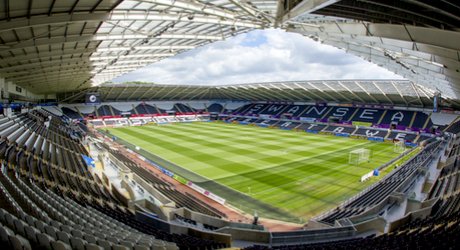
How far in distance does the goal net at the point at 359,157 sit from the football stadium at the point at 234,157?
0.29 metres

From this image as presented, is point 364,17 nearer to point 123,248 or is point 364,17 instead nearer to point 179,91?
point 123,248

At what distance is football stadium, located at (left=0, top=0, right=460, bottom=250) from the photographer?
884 cm

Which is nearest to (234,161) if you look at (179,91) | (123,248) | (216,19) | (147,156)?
(147,156)

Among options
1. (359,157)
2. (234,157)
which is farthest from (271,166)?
(359,157)

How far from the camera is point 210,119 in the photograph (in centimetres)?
8119

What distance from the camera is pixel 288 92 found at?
62656 mm

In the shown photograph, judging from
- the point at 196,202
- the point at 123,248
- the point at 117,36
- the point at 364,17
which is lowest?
the point at 196,202

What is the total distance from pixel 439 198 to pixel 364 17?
38.3 ft

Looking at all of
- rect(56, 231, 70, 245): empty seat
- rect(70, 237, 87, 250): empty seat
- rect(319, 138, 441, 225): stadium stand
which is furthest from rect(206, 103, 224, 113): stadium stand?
rect(70, 237, 87, 250): empty seat

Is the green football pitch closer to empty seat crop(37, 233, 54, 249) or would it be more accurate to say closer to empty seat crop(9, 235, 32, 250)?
empty seat crop(37, 233, 54, 249)

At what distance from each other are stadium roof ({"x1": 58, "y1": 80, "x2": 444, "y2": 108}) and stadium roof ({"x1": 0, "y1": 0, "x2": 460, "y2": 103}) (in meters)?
29.2

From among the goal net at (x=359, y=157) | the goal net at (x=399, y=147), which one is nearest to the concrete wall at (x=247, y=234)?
the goal net at (x=359, y=157)

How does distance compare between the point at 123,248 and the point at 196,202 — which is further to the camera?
the point at 196,202

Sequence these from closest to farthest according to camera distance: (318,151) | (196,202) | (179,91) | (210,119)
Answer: (196,202) < (318,151) < (179,91) < (210,119)
